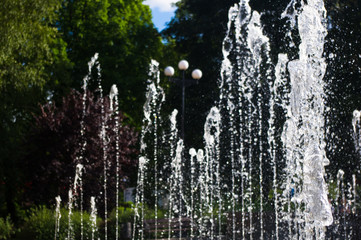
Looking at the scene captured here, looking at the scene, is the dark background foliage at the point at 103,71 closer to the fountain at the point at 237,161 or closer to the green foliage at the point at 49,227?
the fountain at the point at 237,161

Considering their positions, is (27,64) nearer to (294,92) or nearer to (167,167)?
(167,167)

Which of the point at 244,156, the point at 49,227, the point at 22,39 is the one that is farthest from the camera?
the point at 244,156

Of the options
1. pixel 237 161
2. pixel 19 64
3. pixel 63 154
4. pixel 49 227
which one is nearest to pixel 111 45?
pixel 19 64

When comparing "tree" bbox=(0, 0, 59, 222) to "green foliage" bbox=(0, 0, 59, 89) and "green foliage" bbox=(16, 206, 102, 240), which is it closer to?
"green foliage" bbox=(0, 0, 59, 89)

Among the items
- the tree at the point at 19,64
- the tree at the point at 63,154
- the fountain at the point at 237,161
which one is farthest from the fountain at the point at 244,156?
the tree at the point at 19,64

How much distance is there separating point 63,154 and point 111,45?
7.29m

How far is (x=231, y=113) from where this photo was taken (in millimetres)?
18375

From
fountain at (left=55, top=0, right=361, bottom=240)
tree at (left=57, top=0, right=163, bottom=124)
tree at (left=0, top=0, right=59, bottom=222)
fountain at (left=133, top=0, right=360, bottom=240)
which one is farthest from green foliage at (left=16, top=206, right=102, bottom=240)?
tree at (left=57, top=0, right=163, bottom=124)

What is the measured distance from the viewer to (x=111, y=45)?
18812 millimetres

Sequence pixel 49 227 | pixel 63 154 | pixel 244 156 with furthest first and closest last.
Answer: pixel 244 156
pixel 63 154
pixel 49 227

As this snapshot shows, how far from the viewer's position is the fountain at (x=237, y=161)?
35.8ft

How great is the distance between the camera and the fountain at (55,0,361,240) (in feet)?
35.8

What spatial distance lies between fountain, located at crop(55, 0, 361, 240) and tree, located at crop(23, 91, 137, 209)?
217 mm

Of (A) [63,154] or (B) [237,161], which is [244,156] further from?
(A) [63,154]
